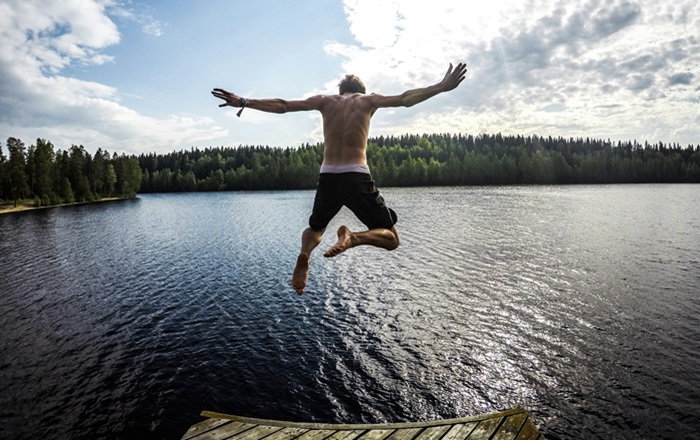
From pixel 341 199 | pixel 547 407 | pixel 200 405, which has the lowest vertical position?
pixel 547 407

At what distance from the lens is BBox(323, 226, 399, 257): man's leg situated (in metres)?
4.62

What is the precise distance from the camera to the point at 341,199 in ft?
16.6

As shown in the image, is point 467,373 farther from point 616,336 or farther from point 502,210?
point 502,210

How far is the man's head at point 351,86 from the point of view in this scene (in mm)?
5172

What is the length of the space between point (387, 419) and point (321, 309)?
1124cm

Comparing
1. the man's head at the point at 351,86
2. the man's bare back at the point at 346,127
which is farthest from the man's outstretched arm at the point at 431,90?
the man's head at the point at 351,86

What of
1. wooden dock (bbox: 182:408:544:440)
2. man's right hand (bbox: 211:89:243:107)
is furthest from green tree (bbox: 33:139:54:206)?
man's right hand (bbox: 211:89:243:107)

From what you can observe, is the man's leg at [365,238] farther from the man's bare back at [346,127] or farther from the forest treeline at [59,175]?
the forest treeline at [59,175]

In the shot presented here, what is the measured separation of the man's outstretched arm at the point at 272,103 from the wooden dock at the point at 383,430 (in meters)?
10.3

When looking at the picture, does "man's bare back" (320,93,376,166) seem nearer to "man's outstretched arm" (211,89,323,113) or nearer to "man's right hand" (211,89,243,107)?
"man's outstretched arm" (211,89,323,113)

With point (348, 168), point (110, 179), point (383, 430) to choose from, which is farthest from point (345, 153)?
point (110, 179)

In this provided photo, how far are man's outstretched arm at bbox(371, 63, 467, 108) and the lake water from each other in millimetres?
12831

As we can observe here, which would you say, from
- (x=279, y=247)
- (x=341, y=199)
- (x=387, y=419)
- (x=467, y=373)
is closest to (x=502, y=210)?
(x=279, y=247)

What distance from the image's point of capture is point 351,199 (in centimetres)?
499
